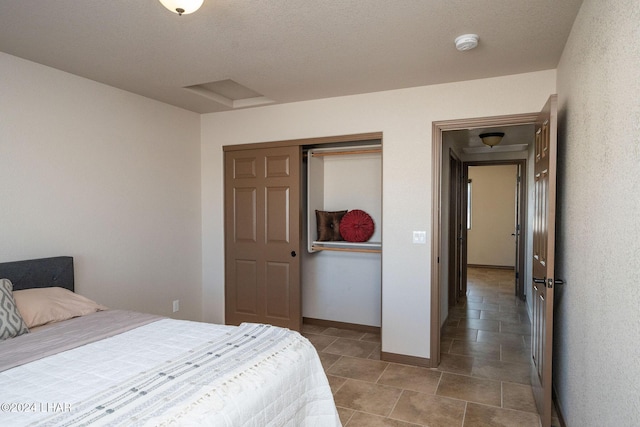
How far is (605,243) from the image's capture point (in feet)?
5.19

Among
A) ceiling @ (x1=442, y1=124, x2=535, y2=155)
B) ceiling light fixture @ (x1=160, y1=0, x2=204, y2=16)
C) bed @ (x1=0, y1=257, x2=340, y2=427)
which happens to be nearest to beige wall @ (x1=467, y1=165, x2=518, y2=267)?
ceiling @ (x1=442, y1=124, x2=535, y2=155)

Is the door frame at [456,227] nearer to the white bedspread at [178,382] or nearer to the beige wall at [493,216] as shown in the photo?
the beige wall at [493,216]

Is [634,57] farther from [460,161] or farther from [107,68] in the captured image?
[460,161]

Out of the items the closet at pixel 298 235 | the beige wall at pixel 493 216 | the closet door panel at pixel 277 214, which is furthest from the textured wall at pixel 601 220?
the beige wall at pixel 493 216

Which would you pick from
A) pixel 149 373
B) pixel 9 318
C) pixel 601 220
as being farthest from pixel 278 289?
pixel 601 220

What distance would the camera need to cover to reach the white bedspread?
1.32 metres

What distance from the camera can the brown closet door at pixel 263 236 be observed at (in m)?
4.11

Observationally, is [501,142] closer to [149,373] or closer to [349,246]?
[349,246]

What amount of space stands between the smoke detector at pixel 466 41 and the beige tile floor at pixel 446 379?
96.7 inches

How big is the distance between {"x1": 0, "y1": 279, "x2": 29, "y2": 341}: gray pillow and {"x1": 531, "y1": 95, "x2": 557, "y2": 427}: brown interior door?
3.00 metres

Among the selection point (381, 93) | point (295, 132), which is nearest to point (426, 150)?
point (381, 93)

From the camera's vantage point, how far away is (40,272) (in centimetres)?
272

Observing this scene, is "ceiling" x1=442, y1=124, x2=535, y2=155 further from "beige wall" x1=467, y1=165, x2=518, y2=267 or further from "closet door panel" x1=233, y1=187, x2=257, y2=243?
"beige wall" x1=467, y1=165, x2=518, y2=267

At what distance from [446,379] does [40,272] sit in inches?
127
